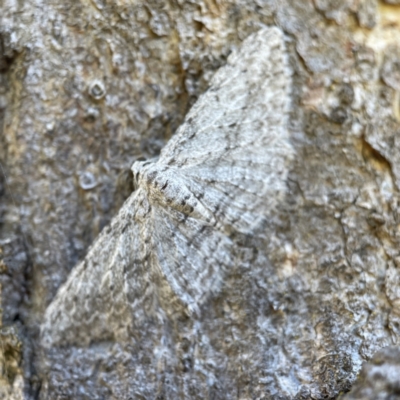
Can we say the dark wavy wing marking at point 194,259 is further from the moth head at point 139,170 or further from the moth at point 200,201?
the moth head at point 139,170

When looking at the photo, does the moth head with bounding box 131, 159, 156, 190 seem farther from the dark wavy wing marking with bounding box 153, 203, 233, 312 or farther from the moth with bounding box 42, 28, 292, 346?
the dark wavy wing marking with bounding box 153, 203, 233, 312

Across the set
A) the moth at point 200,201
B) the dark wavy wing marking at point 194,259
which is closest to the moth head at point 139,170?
the moth at point 200,201

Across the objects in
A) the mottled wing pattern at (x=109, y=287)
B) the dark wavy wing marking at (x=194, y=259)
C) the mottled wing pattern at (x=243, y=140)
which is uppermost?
the mottled wing pattern at (x=243, y=140)

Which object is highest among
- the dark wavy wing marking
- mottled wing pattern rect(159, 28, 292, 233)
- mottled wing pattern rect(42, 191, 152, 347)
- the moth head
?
mottled wing pattern rect(159, 28, 292, 233)

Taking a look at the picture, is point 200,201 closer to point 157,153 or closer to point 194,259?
point 194,259

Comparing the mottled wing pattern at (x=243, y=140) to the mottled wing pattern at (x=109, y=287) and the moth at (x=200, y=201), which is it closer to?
A: the moth at (x=200, y=201)

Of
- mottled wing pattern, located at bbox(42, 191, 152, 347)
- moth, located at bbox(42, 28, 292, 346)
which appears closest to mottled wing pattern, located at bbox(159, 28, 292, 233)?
moth, located at bbox(42, 28, 292, 346)

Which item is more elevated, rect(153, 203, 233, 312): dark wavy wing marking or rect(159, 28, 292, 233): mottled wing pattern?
rect(159, 28, 292, 233): mottled wing pattern

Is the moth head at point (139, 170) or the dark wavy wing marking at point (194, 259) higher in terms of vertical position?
the moth head at point (139, 170)
